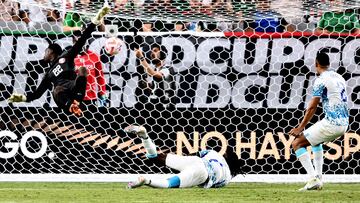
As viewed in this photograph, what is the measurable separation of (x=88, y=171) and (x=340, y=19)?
165 inches

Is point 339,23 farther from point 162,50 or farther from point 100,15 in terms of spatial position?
point 100,15

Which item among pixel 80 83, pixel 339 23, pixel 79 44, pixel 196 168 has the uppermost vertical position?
pixel 79 44

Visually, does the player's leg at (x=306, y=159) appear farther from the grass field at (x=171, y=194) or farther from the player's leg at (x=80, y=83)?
the player's leg at (x=80, y=83)

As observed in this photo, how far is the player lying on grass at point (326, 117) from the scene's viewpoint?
40.9ft

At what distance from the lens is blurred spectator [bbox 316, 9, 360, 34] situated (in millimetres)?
14734

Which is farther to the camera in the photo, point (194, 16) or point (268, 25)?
point (268, 25)

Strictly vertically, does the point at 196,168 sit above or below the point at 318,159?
above

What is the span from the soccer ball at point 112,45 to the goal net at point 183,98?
3.5 inches

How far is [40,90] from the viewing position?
14086mm

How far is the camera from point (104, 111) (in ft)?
48.8

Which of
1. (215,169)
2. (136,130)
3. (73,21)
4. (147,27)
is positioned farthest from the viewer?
(73,21)

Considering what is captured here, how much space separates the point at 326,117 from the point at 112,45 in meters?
3.59

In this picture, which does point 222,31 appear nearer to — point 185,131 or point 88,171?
point 185,131

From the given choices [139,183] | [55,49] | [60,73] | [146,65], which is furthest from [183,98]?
[139,183]
